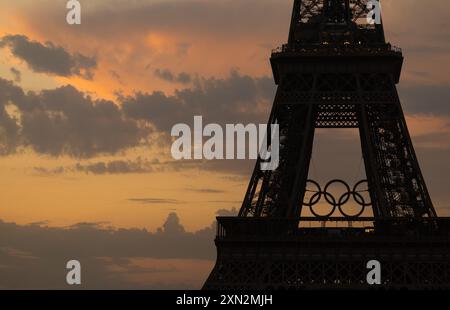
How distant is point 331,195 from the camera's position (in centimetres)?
13125

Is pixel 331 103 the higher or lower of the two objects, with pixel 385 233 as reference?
higher

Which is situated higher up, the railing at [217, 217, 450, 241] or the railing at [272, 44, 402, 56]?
the railing at [272, 44, 402, 56]

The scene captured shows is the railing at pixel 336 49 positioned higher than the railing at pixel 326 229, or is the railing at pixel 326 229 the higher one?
the railing at pixel 336 49

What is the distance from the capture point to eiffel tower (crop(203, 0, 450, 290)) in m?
129

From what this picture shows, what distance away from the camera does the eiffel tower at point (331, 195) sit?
129 meters
